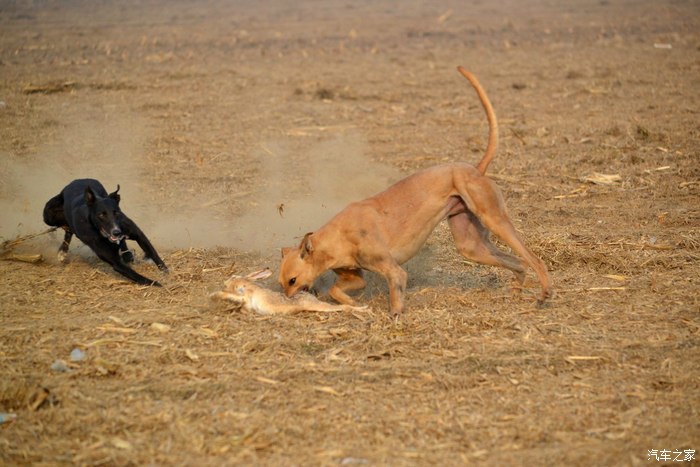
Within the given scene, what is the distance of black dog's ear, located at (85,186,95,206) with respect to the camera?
8548mm

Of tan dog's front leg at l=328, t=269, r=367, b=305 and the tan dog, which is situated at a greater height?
the tan dog

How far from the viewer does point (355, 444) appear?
202 inches

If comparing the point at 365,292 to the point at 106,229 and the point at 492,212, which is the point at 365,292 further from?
the point at 106,229

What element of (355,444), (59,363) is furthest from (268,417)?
(59,363)

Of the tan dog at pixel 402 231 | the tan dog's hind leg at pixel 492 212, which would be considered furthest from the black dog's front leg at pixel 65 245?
the tan dog's hind leg at pixel 492 212

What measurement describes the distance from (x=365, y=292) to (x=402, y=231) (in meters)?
0.86

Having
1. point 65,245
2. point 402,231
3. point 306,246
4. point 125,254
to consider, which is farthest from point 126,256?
point 402,231

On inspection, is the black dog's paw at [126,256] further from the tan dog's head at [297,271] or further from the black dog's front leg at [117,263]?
the tan dog's head at [297,271]

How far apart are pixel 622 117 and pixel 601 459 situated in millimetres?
10806

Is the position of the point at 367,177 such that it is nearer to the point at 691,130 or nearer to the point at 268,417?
the point at 691,130

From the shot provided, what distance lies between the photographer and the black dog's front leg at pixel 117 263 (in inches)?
325

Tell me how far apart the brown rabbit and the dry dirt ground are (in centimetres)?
10

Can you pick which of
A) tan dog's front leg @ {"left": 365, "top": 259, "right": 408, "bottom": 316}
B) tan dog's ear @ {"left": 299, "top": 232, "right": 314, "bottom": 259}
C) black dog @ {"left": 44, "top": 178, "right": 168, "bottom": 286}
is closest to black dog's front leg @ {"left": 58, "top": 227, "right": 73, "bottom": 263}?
black dog @ {"left": 44, "top": 178, "right": 168, "bottom": 286}

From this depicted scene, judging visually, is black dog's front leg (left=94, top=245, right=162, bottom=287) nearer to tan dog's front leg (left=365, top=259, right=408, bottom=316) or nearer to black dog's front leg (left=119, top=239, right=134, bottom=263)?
black dog's front leg (left=119, top=239, right=134, bottom=263)
